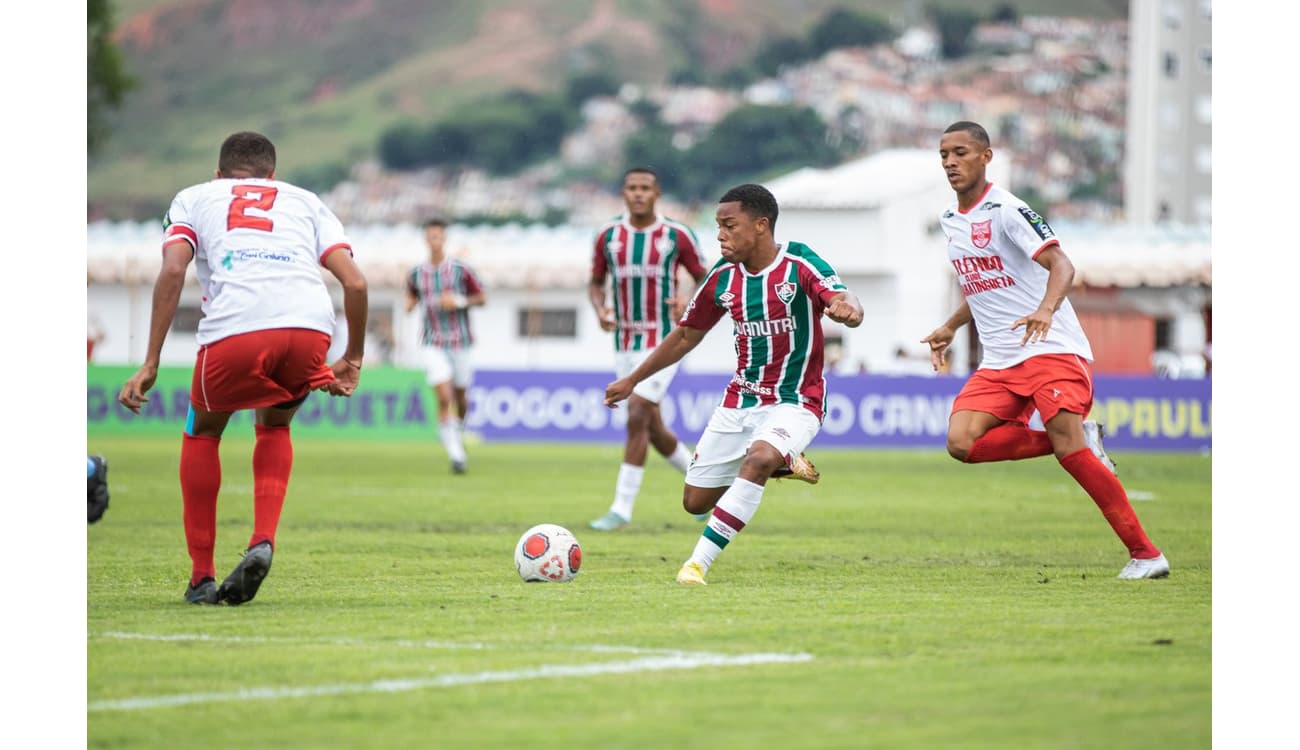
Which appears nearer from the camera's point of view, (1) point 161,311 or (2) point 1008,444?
(1) point 161,311

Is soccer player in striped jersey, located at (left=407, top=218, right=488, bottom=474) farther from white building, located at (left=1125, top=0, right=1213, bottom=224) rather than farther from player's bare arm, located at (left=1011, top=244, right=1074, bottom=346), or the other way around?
white building, located at (left=1125, top=0, right=1213, bottom=224)

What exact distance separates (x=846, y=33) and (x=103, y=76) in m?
108

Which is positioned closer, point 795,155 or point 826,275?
point 826,275

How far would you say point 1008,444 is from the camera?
30.0 feet

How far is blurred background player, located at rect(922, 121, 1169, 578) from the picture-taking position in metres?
8.89

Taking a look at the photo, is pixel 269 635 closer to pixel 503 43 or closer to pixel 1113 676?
pixel 1113 676

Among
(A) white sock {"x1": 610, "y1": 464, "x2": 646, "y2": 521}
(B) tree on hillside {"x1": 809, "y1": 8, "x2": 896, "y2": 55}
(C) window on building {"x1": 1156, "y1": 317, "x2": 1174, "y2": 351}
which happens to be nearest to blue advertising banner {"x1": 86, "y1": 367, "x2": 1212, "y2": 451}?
(A) white sock {"x1": 610, "y1": 464, "x2": 646, "y2": 521}

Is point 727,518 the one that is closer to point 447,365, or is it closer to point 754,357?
point 754,357

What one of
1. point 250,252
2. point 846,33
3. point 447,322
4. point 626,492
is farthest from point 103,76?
point 846,33

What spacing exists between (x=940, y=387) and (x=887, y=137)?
112 metres

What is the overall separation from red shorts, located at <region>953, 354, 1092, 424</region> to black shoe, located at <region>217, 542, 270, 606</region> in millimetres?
3559

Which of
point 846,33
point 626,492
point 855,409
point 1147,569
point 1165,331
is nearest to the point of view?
point 1147,569

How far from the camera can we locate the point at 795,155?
117 m
